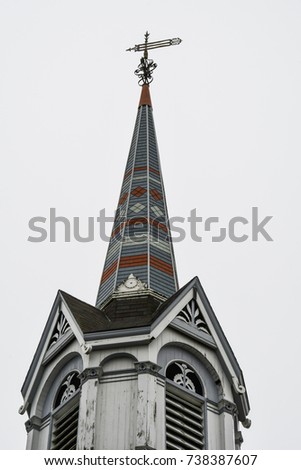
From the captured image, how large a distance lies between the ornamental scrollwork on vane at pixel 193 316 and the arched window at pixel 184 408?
4.55 feet

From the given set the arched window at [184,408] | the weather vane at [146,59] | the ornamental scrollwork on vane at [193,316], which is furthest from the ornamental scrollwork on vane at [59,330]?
the weather vane at [146,59]

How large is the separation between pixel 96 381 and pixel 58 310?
3.95 metres

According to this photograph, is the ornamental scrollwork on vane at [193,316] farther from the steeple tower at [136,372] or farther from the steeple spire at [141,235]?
the steeple spire at [141,235]

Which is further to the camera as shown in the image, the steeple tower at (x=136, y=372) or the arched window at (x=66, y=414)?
the arched window at (x=66, y=414)

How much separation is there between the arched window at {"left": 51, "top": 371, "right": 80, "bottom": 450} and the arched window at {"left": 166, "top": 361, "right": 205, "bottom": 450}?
2.39 meters

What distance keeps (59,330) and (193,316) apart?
12.1ft

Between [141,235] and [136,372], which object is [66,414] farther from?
[141,235]

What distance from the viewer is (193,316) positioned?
3706cm

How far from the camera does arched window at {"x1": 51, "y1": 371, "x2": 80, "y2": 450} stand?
3425cm

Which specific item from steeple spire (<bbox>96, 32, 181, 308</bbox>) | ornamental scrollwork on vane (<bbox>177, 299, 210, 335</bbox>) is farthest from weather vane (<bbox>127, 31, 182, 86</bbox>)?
ornamental scrollwork on vane (<bbox>177, 299, 210, 335</bbox>)

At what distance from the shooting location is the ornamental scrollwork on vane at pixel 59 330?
36875 millimetres

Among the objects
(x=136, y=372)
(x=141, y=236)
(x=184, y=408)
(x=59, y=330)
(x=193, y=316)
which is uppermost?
(x=141, y=236)

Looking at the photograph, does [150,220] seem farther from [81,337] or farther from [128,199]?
[81,337]

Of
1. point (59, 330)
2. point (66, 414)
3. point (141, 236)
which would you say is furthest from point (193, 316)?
point (141, 236)
